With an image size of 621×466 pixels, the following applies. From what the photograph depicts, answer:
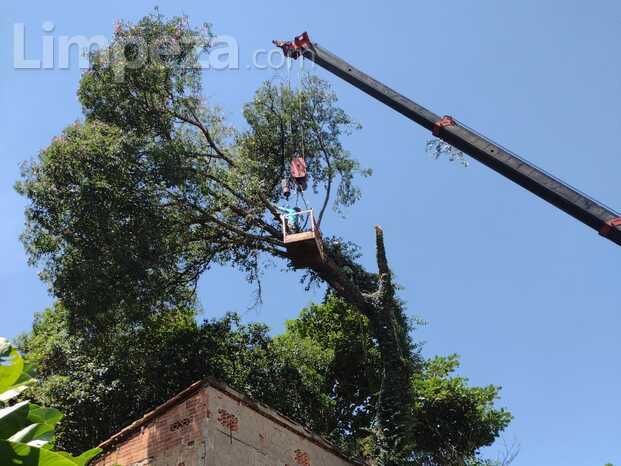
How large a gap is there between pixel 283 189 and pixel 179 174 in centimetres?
418

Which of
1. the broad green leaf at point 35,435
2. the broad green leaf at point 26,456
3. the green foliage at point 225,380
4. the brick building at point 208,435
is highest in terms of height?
the green foliage at point 225,380

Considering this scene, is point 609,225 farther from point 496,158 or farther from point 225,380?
point 225,380

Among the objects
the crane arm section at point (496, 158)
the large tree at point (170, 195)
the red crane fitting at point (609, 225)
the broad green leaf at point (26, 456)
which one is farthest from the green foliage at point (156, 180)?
the broad green leaf at point (26, 456)

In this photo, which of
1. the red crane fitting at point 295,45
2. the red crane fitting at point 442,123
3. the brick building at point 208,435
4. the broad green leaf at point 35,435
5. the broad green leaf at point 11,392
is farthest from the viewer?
the red crane fitting at point 295,45

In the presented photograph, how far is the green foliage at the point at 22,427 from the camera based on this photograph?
2.57 m

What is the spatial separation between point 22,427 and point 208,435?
5663 mm

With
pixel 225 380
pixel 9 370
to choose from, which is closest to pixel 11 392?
pixel 9 370

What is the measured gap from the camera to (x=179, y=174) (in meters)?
13.7

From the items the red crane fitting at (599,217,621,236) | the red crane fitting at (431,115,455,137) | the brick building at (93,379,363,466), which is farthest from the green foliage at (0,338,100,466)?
the red crane fitting at (431,115,455,137)

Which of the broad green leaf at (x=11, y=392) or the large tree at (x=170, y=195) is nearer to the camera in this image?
the broad green leaf at (x=11, y=392)

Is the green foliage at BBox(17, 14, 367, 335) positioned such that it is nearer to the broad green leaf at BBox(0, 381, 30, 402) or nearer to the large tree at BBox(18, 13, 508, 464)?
the large tree at BBox(18, 13, 508, 464)

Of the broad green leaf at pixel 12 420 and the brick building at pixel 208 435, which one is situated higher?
the brick building at pixel 208 435

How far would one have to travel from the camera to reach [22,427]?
281cm

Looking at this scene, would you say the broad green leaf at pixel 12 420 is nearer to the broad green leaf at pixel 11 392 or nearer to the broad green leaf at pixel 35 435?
the broad green leaf at pixel 35 435
